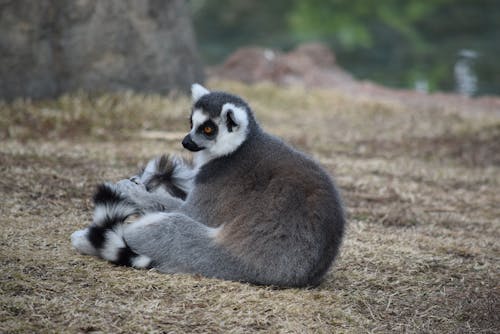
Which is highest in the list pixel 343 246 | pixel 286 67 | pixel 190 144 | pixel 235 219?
pixel 190 144

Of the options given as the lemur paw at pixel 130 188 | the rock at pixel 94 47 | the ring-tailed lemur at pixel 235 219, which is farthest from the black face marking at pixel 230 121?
the rock at pixel 94 47

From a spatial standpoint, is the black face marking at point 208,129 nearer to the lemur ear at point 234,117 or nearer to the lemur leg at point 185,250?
the lemur ear at point 234,117

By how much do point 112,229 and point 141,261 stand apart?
27 cm

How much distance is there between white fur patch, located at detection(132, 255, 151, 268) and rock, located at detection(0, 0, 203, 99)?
18.5 feet

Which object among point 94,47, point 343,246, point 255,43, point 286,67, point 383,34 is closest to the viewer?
point 343,246

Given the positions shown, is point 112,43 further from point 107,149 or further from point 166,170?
point 166,170

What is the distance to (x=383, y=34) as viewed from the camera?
47.5ft

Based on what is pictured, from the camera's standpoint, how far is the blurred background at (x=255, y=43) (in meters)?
9.95

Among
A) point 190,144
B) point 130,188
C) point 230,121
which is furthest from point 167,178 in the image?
point 230,121

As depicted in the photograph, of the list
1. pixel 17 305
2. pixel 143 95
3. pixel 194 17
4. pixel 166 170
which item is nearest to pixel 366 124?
pixel 143 95

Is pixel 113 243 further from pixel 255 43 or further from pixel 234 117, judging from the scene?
pixel 255 43

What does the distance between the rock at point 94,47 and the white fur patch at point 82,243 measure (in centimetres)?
526

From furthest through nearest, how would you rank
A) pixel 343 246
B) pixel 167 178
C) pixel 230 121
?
pixel 343 246 → pixel 167 178 → pixel 230 121

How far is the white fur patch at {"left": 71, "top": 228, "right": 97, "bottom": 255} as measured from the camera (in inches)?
183
